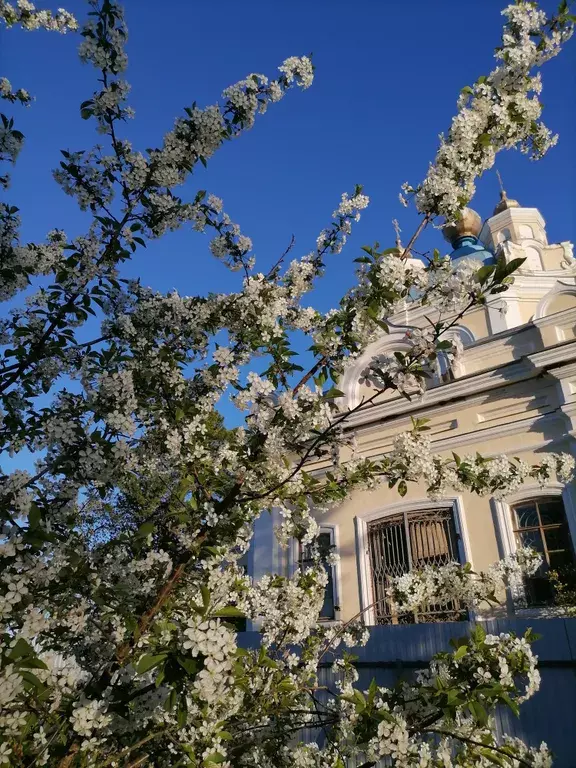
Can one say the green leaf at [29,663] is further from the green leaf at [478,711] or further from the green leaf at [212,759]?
the green leaf at [478,711]

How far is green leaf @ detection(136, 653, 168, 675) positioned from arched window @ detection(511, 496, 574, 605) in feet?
23.6

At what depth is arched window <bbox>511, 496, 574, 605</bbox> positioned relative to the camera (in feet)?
24.1

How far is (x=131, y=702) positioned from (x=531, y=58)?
3.56 metres

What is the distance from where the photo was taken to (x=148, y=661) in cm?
156

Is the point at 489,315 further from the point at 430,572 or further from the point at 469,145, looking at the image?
the point at 469,145

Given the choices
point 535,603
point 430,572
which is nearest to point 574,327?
point 535,603

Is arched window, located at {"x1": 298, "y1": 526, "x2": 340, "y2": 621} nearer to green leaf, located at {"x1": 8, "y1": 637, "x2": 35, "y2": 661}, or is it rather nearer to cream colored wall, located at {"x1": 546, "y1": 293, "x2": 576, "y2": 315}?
cream colored wall, located at {"x1": 546, "y1": 293, "x2": 576, "y2": 315}

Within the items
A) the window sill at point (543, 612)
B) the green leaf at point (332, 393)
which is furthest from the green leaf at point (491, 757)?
the window sill at point (543, 612)

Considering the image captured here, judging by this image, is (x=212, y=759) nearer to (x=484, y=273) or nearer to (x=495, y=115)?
(x=484, y=273)

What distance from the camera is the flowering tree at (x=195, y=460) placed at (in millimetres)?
1913

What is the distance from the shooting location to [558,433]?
7852 millimetres

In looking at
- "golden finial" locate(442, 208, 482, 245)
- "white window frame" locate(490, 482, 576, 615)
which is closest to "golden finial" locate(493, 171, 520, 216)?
"golden finial" locate(442, 208, 482, 245)

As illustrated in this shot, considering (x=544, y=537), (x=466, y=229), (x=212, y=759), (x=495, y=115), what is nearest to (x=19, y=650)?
(x=212, y=759)

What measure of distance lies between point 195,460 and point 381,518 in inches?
287
